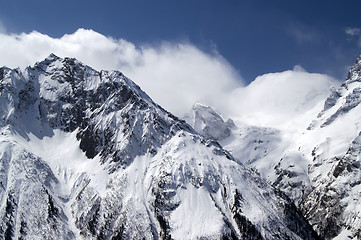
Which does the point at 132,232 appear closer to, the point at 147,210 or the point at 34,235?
the point at 147,210

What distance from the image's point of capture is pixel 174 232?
18650cm

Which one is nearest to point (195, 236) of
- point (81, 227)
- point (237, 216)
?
A: point (237, 216)

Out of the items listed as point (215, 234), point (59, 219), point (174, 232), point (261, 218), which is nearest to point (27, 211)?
point (59, 219)

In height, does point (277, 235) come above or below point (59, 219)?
below

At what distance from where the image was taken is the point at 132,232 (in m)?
187

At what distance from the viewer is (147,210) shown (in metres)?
198

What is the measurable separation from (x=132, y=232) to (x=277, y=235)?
6539cm

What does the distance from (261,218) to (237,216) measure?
458 inches

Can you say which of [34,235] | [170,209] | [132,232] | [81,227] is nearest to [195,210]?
[170,209]

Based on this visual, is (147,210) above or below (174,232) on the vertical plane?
above

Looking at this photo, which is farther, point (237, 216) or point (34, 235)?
point (237, 216)

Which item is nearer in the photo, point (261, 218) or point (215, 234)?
point (215, 234)

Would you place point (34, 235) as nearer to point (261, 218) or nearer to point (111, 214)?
point (111, 214)

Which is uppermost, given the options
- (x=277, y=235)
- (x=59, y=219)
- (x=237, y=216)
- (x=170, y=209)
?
(x=59, y=219)
